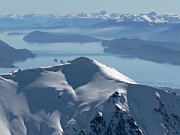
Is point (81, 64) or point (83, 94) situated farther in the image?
point (81, 64)

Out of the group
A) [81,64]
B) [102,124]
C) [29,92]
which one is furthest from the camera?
[81,64]

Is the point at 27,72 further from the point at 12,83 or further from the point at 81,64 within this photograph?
the point at 81,64

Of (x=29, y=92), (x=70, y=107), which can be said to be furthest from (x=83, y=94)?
(x=29, y=92)

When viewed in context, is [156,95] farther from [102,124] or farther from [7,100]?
[7,100]

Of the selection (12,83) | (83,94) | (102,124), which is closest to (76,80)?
(83,94)

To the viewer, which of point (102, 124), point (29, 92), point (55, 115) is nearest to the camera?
point (102, 124)

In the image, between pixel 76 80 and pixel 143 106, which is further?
pixel 76 80

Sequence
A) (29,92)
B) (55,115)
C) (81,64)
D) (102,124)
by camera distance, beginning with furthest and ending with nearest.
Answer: (81,64) < (29,92) < (55,115) < (102,124)
